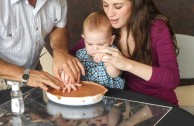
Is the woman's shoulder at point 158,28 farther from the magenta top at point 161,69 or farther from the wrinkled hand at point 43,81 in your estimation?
the wrinkled hand at point 43,81

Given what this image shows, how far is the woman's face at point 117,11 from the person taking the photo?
1.80 metres

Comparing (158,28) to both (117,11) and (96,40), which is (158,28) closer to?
(117,11)

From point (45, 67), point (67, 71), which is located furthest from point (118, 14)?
point (45, 67)

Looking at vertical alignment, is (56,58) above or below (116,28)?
below

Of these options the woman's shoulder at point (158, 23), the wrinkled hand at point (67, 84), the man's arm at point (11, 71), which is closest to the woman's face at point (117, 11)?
the woman's shoulder at point (158, 23)

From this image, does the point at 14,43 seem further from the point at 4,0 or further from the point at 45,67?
the point at 45,67

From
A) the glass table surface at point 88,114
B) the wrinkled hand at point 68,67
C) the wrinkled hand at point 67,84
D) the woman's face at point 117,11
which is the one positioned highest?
the woman's face at point 117,11

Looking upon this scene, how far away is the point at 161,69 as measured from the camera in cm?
167

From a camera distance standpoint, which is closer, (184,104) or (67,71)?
(67,71)

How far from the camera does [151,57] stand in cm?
186

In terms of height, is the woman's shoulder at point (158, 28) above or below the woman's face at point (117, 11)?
below

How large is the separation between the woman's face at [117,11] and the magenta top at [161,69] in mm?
160

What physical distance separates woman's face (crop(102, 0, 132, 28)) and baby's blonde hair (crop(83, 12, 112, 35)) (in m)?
0.03

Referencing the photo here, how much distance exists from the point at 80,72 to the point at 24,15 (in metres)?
0.47
